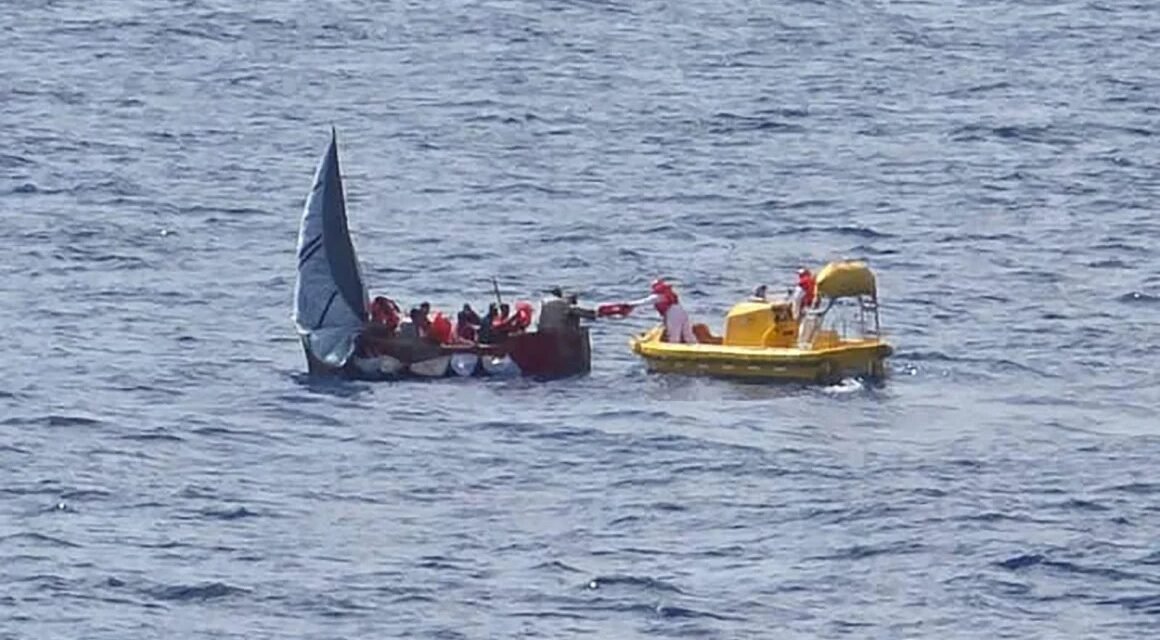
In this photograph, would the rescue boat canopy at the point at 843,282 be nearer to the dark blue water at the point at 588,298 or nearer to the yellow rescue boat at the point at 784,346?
the yellow rescue boat at the point at 784,346

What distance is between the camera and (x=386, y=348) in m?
61.6

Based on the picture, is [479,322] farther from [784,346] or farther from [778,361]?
[778,361]

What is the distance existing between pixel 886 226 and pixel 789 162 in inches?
359

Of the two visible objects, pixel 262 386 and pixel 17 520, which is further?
pixel 262 386

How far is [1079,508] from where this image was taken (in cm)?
5091

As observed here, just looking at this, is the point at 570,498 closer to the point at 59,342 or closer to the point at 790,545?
the point at 790,545

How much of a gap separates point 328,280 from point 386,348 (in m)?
1.92

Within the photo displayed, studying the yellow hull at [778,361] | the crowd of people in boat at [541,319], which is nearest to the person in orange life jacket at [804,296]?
the crowd of people in boat at [541,319]

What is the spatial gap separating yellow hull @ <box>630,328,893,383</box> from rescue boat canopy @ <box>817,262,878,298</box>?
84 centimetres

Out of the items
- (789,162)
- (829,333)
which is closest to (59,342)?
(829,333)

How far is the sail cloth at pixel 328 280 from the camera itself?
61750mm

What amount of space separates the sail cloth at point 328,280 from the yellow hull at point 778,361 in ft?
17.1

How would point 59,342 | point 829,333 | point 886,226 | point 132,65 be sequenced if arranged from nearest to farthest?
point 829,333
point 59,342
point 886,226
point 132,65

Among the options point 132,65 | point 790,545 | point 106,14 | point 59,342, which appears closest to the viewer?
point 790,545
